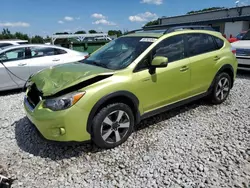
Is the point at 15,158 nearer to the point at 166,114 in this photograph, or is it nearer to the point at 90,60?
the point at 90,60

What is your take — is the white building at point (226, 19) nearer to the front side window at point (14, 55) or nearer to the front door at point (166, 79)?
the front side window at point (14, 55)

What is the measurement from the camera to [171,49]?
378 cm

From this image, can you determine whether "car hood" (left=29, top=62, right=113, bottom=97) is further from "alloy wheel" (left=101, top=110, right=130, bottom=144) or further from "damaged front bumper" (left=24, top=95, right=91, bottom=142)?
"alloy wheel" (left=101, top=110, right=130, bottom=144)

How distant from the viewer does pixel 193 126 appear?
12.5 feet

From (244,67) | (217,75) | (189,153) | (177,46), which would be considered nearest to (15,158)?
(189,153)

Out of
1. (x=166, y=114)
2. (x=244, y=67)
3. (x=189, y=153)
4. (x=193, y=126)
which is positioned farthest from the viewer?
(x=244, y=67)

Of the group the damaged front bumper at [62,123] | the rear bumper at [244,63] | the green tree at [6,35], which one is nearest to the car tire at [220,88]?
the rear bumper at [244,63]

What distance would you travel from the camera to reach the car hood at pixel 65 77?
9.62ft

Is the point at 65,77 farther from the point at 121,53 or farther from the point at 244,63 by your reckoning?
the point at 244,63

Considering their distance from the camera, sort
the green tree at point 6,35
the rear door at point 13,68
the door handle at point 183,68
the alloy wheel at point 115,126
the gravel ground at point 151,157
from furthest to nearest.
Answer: the green tree at point 6,35, the rear door at point 13,68, the door handle at point 183,68, the alloy wheel at point 115,126, the gravel ground at point 151,157

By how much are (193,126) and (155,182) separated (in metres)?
1.57

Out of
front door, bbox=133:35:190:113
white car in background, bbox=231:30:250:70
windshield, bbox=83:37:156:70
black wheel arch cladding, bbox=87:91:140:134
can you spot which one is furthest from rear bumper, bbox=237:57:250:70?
black wheel arch cladding, bbox=87:91:140:134

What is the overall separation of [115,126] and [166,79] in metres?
1.13

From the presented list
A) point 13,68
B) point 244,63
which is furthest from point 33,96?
point 244,63
